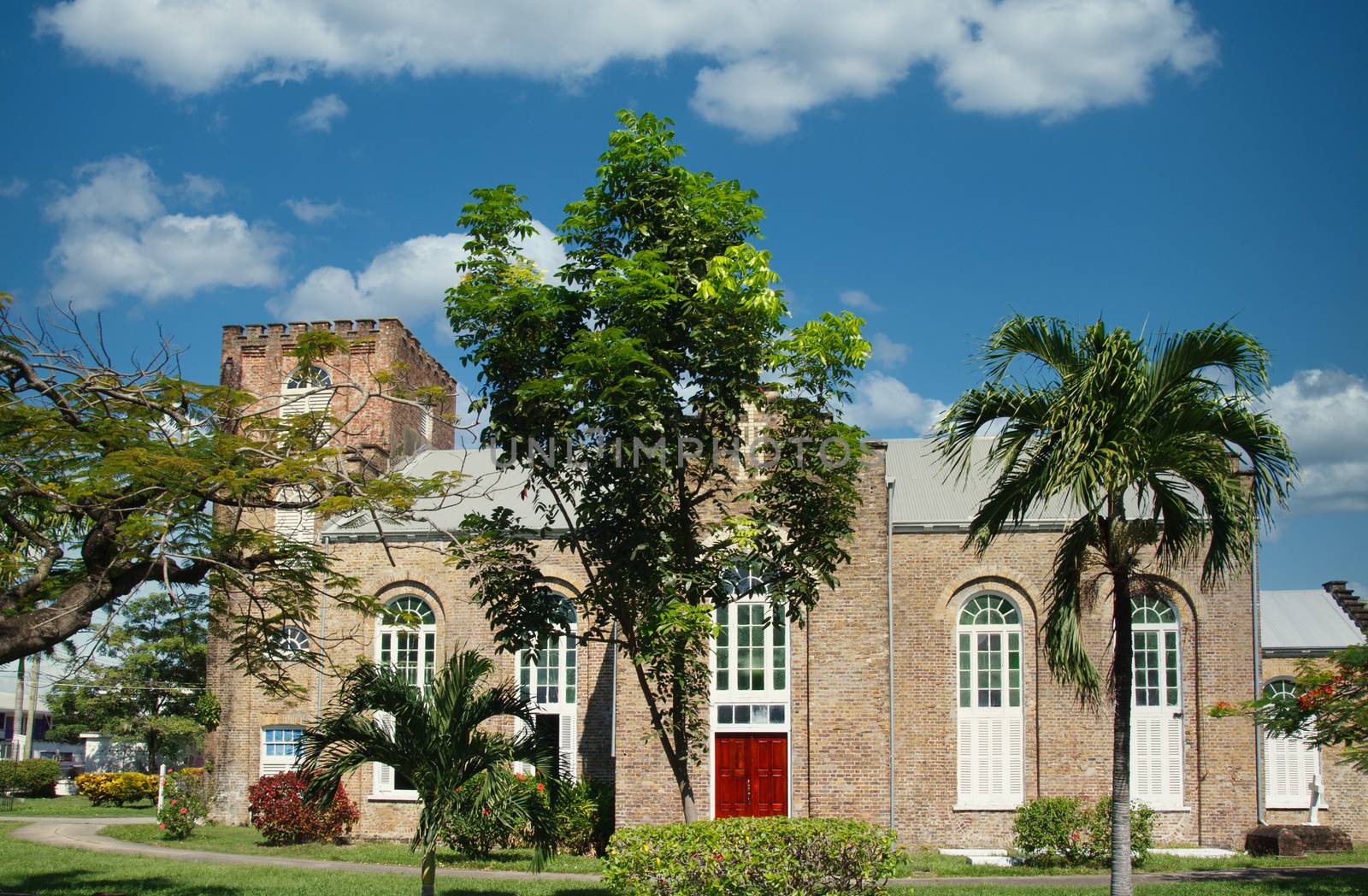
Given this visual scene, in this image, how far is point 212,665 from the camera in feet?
91.7

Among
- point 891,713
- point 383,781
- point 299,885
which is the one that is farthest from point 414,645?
point 891,713

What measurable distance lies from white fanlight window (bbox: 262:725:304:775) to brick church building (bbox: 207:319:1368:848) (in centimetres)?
5

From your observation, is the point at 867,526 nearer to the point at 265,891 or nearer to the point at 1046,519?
the point at 1046,519

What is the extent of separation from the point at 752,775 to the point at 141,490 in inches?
502

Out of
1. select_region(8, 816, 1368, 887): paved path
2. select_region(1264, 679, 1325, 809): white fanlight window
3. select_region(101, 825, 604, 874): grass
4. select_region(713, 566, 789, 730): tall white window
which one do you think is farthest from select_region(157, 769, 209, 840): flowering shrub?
select_region(1264, 679, 1325, 809): white fanlight window

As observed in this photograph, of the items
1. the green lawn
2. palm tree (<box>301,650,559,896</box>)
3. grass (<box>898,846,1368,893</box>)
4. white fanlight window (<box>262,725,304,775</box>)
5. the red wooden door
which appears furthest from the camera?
the green lawn

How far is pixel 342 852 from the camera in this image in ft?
74.4

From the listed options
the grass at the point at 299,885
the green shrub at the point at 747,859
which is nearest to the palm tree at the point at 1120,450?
the green shrub at the point at 747,859

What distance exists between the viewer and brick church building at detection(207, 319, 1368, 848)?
2130 centimetres

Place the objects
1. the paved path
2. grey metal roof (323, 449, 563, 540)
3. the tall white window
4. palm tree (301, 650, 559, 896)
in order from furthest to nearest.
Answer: grey metal roof (323, 449, 563, 540), the tall white window, the paved path, palm tree (301, 650, 559, 896)

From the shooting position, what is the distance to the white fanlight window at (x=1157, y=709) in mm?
23531

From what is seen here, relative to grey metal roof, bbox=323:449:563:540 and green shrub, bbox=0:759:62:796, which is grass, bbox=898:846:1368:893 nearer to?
grey metal roof, bbox=323:449:563:540

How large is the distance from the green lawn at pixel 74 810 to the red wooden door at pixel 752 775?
659 inches

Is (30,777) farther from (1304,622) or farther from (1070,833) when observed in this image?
(1304,622)
